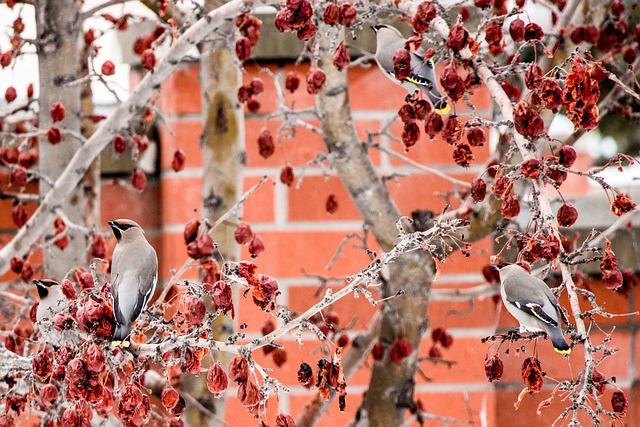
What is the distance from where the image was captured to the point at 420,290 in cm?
107

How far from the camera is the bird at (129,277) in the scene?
640 millimetres

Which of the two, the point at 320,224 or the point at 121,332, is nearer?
the point at 121,332

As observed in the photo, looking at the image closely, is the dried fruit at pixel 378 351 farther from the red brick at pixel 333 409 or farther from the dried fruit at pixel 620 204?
the dried fruit at pixel 620 204

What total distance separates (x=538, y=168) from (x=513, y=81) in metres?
0.60

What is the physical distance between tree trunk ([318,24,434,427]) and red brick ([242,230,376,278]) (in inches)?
11.7

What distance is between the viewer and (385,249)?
3.54 ft

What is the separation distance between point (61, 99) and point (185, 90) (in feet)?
0.98

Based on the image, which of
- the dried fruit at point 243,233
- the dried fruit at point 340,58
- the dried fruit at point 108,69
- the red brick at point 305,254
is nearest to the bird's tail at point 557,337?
the dried fruit at point 340,58

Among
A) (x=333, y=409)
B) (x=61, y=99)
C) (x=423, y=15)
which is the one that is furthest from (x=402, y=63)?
(x=333, y=409)

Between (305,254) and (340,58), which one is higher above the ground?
(340,58)

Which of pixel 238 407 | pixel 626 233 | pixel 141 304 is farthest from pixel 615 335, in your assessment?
pixel 141 304

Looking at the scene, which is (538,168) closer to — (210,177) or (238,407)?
(210,177)

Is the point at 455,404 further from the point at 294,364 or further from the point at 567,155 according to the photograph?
the point at 567,155

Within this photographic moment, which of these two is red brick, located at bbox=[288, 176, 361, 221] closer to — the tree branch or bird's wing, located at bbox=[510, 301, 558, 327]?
the tree branch
